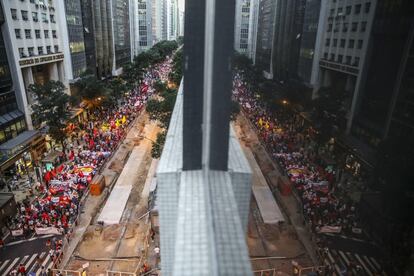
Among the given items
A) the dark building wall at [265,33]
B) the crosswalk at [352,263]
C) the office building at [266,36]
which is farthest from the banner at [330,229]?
the dark building wall at [265,33]

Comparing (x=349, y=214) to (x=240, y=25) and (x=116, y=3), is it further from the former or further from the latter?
(x=240, y=25)

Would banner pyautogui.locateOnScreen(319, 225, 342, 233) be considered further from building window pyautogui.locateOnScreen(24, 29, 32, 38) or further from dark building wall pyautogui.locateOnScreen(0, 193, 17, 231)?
building window pyautogui.locateOnScreen(24, 29, 32, 38)

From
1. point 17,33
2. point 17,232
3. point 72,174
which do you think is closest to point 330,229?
point 17,232

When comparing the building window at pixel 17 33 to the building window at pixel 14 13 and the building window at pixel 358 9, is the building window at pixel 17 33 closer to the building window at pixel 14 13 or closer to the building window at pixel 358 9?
the building window at pixel 14 13

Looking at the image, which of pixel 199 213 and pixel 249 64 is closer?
pixel 199 213

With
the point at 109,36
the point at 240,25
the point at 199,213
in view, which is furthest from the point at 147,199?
the point at 240,25

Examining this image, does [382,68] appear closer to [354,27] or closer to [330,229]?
[354,27]
